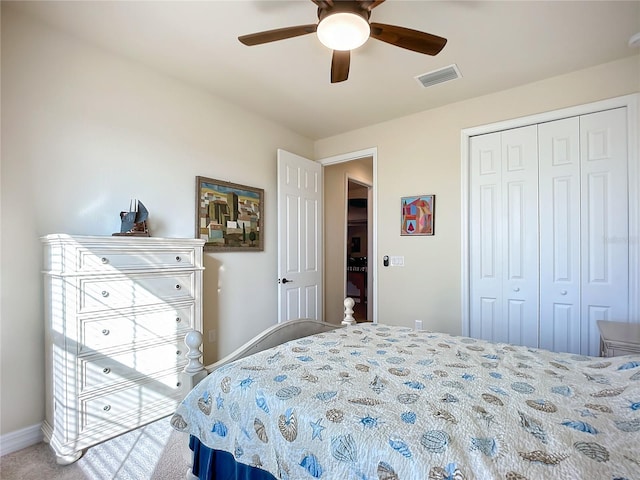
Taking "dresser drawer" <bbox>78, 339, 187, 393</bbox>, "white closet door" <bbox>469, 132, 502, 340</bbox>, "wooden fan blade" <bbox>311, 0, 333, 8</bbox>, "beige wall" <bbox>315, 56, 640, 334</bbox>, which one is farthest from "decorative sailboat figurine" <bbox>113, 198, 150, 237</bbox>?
"white closet door" <bbox>469, 132, 502, 340</bbox>

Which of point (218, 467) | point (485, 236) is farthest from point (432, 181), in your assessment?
point (218, 467)

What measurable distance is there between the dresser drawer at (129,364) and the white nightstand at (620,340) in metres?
2.75

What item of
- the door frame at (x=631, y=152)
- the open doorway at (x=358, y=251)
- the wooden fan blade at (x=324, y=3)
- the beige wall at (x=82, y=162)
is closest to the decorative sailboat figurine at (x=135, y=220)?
the beige wall at (x=82, y=162)

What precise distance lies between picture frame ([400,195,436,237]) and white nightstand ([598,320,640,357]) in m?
1.62

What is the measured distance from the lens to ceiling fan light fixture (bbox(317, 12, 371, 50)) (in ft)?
5.10

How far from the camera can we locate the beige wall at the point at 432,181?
9.32 ft

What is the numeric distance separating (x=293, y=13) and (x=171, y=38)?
88 centimetres

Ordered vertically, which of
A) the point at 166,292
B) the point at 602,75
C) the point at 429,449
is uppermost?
the point at 602,75

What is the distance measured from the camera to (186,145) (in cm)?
284

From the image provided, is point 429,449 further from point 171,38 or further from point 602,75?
point 602,75

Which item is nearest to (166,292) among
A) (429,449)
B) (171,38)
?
(171,38)

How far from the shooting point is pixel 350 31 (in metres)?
1.61

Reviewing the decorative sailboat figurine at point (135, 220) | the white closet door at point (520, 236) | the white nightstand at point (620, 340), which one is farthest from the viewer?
the white closet door at point (520, 236)

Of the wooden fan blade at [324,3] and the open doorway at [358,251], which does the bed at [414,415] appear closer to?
the wooden fan blade at [324,3]
